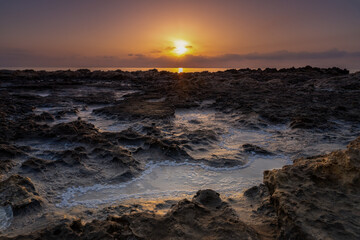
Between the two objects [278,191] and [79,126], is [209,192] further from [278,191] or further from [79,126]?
[79,126]

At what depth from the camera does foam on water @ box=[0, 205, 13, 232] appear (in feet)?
8.38

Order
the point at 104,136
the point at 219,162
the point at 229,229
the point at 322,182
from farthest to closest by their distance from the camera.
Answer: the point at 104,136
the point at 219,162
the point at 322,182
the point at 229,229

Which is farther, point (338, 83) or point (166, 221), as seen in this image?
point (338, 83)

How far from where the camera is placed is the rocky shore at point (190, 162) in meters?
2.27

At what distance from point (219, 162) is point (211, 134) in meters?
1.59

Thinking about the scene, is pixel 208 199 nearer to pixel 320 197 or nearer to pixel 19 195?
pixel 320 197

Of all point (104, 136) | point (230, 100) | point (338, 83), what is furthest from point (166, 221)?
point (338, 83)

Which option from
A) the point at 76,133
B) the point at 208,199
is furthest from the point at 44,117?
the point at 208,199

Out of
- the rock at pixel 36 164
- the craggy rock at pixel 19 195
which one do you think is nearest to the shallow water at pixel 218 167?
the craggy rock at pixel 19 195

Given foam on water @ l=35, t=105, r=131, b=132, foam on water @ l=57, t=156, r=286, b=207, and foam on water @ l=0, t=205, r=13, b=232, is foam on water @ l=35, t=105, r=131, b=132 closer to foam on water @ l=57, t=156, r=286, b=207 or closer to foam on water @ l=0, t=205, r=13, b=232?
foam on water @ l=57, t=156, r=286, b=207

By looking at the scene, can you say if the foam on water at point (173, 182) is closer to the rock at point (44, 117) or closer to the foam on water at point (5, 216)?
the foam on water at point (5, 216)

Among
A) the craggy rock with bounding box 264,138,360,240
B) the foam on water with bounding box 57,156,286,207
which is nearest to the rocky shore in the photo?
the craggy rock with bounding box 264,138,360,240

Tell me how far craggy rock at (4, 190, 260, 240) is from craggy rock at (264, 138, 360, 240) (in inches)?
16.6

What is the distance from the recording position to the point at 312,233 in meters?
1.98
